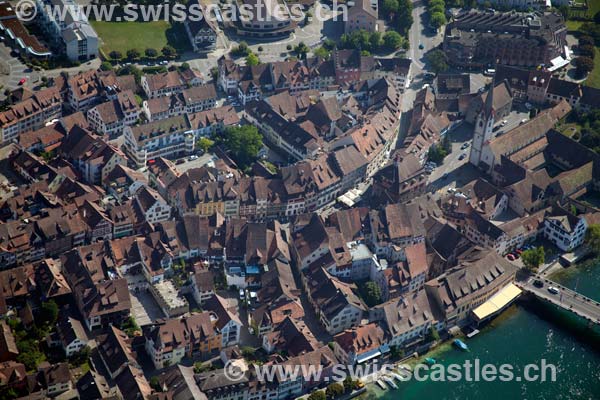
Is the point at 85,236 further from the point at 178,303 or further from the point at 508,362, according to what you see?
the point at 508,362

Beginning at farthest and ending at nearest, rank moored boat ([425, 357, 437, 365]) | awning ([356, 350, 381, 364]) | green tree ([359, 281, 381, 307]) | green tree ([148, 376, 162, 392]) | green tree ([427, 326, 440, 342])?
green tree ([359, 281, 381, 307]), green tree ([427, 326, 440, 342]), moored boat ([425, 357, 437, 365]), awning ([356, 350, 381, 364]), green tree ([148, 376, 162, 392])

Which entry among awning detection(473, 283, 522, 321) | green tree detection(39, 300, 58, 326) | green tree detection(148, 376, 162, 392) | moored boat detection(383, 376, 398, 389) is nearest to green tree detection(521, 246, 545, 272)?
awning detection(473, 283, 522, 321)

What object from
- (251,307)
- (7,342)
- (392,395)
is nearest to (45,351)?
(7,342)

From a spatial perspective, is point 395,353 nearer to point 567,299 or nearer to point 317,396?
point 317,396

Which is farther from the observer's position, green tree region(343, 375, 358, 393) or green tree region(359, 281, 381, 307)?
green tree region(359, 281, 381, 307)

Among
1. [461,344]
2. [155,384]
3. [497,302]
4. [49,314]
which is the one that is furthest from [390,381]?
[49,314]

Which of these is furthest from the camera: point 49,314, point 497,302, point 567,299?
point 567,299

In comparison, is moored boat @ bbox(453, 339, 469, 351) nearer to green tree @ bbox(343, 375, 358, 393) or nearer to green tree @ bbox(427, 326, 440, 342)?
green tree @ bbox(427, 326, 440, 342)
